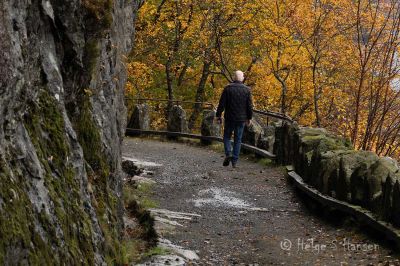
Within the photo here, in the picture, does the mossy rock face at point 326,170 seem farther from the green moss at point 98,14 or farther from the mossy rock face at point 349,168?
the green moss at point 98,14

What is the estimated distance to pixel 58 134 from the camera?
202 inches

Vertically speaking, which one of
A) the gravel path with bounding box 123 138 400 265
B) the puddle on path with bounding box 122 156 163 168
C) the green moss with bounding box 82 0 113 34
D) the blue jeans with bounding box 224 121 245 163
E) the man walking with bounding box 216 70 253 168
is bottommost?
the gravel path with bounding box 123 138 400 265

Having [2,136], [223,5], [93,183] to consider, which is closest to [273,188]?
[93,183]

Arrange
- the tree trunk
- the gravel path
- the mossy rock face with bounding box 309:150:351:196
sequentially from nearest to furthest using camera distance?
the gravel path, the mossy rock face with bounding box 309:150:351:196, the tree trunk

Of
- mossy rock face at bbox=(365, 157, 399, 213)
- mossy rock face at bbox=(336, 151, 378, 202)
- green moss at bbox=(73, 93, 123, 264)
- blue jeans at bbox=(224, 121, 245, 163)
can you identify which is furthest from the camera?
blue jeans at bbox=(224, 121, 245, 163)

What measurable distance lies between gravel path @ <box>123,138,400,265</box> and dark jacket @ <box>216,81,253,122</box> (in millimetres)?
1385

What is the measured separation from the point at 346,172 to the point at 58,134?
18.2 feet

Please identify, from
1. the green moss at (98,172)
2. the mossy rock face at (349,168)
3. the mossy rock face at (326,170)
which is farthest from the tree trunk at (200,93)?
the green moss at (98,172)

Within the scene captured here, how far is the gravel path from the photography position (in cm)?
775

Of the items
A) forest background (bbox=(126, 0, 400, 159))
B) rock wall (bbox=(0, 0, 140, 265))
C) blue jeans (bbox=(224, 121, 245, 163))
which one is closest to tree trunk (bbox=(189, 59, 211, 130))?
forest background (bbox=(126, 0, 400, 159))

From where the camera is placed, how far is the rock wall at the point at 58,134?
12.9 ft

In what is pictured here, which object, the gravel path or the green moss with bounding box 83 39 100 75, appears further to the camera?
the gravel path

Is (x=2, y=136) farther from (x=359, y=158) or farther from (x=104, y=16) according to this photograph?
(x=359, y=158)

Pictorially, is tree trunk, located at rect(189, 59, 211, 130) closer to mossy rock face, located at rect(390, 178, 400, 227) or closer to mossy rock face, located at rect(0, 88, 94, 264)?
mossy rock face, located at rect(390, 178, 400, 227)
